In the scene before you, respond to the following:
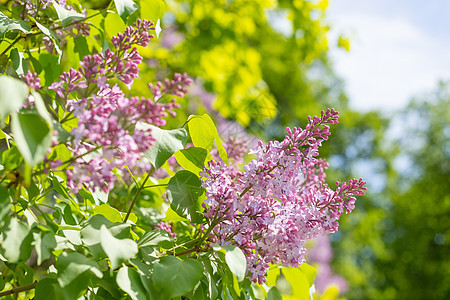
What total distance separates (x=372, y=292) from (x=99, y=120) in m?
13.8

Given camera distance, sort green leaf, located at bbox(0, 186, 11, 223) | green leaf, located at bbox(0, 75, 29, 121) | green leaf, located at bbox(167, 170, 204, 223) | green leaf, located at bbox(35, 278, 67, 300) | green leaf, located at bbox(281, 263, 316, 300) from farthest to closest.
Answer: green leaf, located at bbox(281, 263, 316, 300), green leaf, located at bbox(167, 170, 204, 223), green leaf, located at bbox(35, 278, 67, 300), green leaf, located at bbox(0, 186, 11, 223), green leaf, located at bbox(0, 75, 29, 121)

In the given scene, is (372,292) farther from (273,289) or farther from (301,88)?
(273,289)

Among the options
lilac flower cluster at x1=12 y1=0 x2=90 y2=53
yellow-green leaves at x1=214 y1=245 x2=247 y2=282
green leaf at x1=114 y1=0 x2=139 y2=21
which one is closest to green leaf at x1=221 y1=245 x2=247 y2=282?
yellow-green leaves at x1=214 y1=245 x2=247 y2=282

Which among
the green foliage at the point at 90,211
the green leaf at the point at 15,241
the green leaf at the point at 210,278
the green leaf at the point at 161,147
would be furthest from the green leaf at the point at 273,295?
the green leaf at the point at 15,241

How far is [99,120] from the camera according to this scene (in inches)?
23.7

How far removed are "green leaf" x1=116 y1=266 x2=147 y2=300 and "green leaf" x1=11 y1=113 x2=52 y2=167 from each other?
22cm

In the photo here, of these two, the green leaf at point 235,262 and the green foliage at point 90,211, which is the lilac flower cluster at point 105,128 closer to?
the green foliage at point 90,211

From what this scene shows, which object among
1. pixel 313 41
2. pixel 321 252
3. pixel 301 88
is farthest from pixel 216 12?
pixel 301 88

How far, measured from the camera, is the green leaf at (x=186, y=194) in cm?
80

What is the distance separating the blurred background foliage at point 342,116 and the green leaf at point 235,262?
170 centimetres

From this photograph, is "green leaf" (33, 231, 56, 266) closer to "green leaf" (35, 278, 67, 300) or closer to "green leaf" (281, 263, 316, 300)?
"green leaf" (35, 278, 67, 300)

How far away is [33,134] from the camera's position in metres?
0.53

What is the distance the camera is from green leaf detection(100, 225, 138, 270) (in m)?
0.59

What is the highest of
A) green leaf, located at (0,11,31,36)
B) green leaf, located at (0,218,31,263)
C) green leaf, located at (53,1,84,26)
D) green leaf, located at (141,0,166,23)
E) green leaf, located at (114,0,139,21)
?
green leaf, located at (141,0,166,23)
